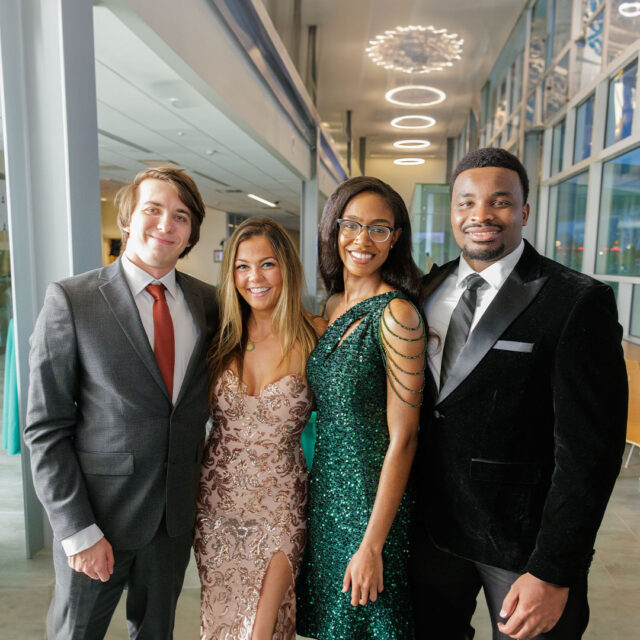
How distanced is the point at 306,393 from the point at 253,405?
18 cm

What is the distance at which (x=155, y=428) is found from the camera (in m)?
1.47

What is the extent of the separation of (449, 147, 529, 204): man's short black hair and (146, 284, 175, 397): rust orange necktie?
1.00 m

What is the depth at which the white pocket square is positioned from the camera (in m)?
1.29

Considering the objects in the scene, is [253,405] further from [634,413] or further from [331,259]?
[634,413]

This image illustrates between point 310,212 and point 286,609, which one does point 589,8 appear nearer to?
point 310,212

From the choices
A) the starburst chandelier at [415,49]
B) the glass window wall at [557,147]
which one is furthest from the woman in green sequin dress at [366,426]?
the starburst chandelier at [415,49]

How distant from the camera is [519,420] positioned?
1.33 meters

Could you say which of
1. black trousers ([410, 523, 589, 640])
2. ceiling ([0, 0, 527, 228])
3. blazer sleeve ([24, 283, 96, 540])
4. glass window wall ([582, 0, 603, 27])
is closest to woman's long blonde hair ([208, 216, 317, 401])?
blazer sleeve ([24, 283, 96, 540])

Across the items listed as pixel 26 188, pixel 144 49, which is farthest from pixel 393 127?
pixel 26 188

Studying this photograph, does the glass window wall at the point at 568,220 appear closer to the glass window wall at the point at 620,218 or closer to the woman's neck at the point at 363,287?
the glass window wall at the point at 620,218

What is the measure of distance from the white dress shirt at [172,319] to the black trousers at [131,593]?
5.0 inches

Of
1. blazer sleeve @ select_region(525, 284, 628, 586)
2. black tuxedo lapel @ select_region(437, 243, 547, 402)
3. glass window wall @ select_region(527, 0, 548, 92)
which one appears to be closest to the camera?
blazer sleeve @ select_region(525, 284, 628, 586)

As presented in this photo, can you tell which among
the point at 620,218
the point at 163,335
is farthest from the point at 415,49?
the point at 163,335

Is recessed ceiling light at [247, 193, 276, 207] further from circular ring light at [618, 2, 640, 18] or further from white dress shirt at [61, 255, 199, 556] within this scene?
white dress shirt at [61, 255, 199, 556]
